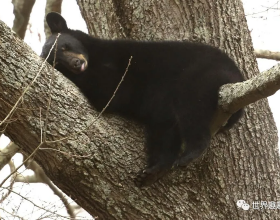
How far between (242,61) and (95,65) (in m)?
1.38

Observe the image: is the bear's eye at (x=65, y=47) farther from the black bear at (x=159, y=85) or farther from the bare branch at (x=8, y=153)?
the bare branch at (x=8, y=153)

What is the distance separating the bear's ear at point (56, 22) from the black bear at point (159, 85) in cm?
33

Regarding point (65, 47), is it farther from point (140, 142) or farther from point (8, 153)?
point (8, 153)

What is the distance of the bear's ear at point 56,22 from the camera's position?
4648 mm

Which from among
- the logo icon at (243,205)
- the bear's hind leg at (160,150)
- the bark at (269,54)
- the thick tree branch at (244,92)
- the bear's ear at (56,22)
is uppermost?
the bark at (269,54)

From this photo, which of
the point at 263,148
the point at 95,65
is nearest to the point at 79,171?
the point at 95,65

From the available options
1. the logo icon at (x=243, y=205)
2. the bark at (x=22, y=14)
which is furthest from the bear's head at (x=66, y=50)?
the logo icon at (x=243, y=205)

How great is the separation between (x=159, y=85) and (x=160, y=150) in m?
0.63

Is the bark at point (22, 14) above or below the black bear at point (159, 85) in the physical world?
above

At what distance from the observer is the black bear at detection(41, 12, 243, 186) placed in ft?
11.4

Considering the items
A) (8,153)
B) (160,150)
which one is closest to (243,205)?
(160,150)

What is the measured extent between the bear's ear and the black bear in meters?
0.33

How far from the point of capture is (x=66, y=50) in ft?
14.4

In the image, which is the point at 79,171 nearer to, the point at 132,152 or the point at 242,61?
the point at 132,152
